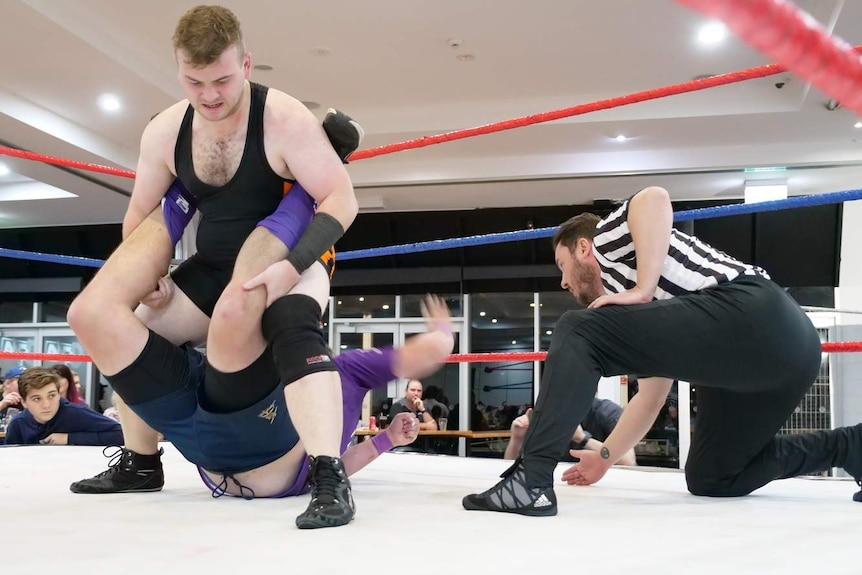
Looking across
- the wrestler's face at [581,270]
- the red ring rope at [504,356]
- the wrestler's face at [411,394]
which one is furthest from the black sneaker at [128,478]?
the wrestler's face at [411,394]

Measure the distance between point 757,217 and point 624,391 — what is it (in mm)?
2110

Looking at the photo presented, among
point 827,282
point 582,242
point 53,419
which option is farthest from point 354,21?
point 827,282

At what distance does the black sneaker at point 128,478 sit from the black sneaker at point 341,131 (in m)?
0.71

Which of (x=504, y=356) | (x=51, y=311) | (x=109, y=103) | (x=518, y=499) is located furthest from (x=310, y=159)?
(x=51, y=311)

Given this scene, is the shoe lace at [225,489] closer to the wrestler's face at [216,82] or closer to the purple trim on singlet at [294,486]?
the purple trim on singlet at [294,486]

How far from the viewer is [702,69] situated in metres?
5.38

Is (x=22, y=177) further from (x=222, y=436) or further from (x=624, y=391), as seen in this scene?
(x=222, y=436)

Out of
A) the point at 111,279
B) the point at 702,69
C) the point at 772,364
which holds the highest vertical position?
the point at 702,69

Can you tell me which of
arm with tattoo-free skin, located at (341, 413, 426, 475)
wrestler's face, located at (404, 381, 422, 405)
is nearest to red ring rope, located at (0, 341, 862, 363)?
arm with tattoo-free skin, located at (341, 413, 426, 475)

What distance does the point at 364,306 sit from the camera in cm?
873

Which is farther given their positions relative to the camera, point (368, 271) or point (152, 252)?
point (368, 271)

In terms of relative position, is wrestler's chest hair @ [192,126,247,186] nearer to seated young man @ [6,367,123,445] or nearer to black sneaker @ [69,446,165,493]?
black sneaker @ [69,446,165,493]

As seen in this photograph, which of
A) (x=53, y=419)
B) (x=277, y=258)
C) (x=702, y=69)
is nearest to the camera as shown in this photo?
(x=277, y=258)

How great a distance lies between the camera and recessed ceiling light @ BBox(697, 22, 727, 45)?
15.3 ft
